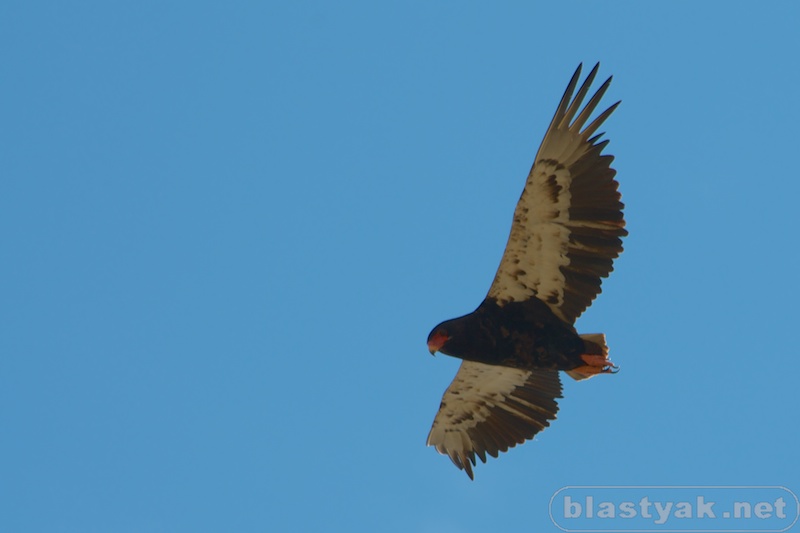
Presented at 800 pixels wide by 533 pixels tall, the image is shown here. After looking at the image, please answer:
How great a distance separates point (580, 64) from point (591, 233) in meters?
2.01

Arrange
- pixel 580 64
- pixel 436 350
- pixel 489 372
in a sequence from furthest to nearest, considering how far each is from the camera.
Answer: pixel 489 372 → pixel 436 350 → pixel 580 64

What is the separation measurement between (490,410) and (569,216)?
3.67 meters

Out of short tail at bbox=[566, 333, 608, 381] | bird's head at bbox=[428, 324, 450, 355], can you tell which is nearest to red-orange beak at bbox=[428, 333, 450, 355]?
bird's head at bbox=[428, 324, 450, 355]

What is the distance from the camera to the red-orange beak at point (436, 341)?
16.0 metres

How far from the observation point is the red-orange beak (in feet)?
52.4

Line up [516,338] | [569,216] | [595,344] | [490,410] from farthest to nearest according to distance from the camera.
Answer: [490,410] < [516,338] < [595,344] < [569,216]

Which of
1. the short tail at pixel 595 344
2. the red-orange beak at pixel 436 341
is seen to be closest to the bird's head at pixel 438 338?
the red-orange beak at pixel 436 341

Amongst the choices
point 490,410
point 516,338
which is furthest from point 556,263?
point 490,410

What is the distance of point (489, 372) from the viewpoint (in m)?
17.6

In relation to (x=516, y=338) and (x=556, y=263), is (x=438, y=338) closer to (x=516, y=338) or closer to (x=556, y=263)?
(x=516, y=338)

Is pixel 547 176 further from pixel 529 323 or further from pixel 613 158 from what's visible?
pixel 529 323

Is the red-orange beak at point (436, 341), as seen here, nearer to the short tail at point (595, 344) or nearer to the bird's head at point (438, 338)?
the bird's head at point (438, 338)

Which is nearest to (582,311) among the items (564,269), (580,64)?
(564,269)

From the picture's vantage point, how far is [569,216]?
15.4 metres
